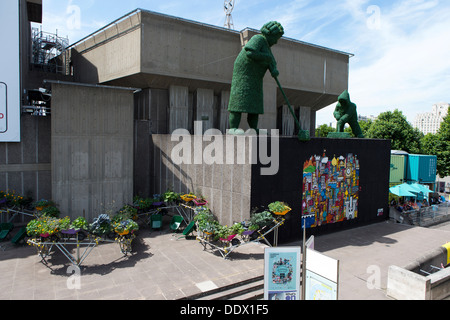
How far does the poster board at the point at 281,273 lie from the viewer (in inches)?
194

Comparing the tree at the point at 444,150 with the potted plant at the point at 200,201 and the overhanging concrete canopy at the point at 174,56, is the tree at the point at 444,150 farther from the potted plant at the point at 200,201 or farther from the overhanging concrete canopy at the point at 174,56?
the potted plant at the point at 200,201

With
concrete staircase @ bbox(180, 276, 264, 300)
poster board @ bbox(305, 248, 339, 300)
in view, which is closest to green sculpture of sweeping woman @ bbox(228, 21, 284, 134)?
concrete staircase @ bbox(180, 276, 264, 300)

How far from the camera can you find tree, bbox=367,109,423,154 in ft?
94.3

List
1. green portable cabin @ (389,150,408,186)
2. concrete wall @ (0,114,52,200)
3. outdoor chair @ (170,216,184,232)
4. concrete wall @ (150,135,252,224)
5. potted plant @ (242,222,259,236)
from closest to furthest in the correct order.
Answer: potted plant @ (242,222,259,236)
concrete wall @ (150,135,252,224)
outdoor chair @ (170,216,184,232)
concrete wall @ (0,114,52,200)
green portable cabin @ (389,150,408,186)

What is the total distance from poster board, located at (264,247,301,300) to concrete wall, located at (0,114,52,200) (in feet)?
34.3

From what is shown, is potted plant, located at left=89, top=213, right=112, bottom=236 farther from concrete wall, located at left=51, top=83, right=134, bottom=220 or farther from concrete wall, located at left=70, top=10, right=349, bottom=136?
concrete wall, located at left=70, top=10, right=349, bottom=136

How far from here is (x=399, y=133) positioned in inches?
1141

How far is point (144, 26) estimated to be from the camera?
45.9ft

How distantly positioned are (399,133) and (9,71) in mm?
30489

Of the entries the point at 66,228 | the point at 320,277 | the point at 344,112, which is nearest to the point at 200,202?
the point at 66,228

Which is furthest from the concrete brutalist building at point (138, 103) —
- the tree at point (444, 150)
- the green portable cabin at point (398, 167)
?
the tree at point (444, 150)
